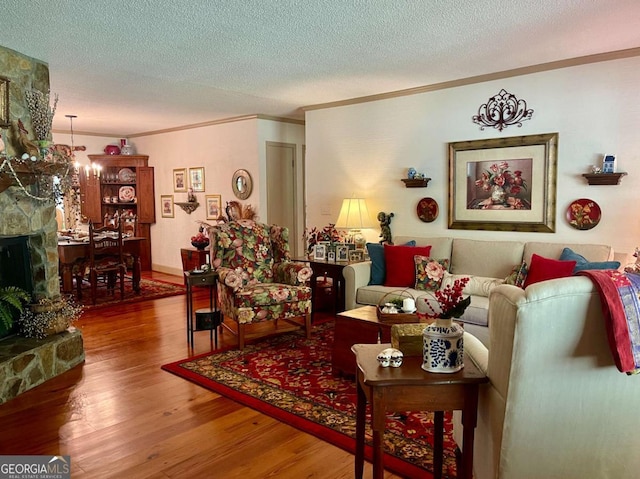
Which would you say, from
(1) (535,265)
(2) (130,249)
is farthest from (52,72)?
(1) (535,265)

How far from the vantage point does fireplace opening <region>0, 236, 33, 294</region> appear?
3.91m

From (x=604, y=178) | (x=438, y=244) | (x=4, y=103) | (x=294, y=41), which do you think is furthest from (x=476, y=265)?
(x=4, y=103)

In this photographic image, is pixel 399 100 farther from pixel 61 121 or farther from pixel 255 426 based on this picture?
pixel 61 121

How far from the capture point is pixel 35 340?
12.1 ft

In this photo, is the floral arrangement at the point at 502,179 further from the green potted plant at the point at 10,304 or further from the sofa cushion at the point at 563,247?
the green potted plant at the point at 10,304

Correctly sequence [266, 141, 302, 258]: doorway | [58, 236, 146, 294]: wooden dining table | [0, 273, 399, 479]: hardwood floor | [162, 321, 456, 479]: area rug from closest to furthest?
[0, 273, 399, 479]: hardwood floor < [162, 321, 456, 479]: area rug < [58, 236, 146, 294]: wooden dining table < [266, 141, 302, 258]: doorway

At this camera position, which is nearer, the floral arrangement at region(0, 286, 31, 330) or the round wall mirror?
the floral arrangement at region(0, 286, 31, 330)

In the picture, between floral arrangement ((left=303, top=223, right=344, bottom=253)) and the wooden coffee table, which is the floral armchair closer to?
floral arrangement ((left=303, top=223, right=344, bottom=253))

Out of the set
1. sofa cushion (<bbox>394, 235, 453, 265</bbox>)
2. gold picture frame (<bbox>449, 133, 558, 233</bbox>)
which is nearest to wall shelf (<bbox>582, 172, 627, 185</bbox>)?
gold picture frame (<bbox>449, 133, 558, 233</bbox>)

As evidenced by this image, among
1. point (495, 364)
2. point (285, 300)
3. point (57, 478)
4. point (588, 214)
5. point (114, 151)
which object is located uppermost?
point (114, 151)

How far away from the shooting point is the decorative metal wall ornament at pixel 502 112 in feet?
14.7

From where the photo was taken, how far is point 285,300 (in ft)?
14.4

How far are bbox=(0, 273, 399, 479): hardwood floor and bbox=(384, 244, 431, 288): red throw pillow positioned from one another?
6.92ft

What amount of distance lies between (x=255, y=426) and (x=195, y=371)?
1038 mm
